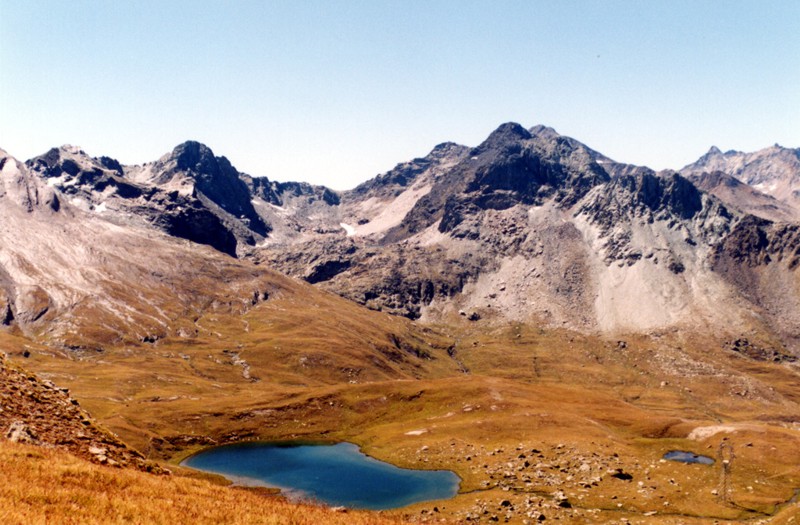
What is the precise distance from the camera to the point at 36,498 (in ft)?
55.0

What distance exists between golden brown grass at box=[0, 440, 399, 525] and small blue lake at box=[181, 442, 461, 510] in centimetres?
6728

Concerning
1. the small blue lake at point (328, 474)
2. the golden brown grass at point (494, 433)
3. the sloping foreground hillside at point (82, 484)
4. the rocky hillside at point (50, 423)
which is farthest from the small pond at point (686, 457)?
the rocky hillside at point (50, 423)

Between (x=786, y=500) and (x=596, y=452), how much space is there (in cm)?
2966

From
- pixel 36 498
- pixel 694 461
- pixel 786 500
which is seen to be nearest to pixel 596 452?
pixel 694 461

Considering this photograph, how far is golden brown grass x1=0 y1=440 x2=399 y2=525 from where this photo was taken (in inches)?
638

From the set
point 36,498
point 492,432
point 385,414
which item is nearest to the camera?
point 36,498

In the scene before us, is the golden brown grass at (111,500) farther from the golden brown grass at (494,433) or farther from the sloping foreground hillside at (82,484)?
the golden brown grass at (494,433)

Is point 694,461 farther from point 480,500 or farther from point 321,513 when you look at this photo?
point 321,513

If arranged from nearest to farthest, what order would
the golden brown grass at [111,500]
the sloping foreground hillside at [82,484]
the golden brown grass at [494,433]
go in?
the golden brown grass at [111,500] < the sloping foreground hillside at [82,484] < the golden brown grass at [494,433]

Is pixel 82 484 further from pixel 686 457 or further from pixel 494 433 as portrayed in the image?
pixel 686 457

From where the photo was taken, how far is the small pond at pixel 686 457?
4188 inches

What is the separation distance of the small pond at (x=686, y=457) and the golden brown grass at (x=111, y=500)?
104684mm

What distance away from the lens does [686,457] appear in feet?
360

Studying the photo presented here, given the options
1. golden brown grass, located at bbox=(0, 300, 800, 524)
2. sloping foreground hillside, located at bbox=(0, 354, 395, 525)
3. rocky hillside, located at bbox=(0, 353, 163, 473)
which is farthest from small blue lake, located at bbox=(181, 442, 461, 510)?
sloping foreground hillside, located at bbox=(0, 354, 395, 525)
